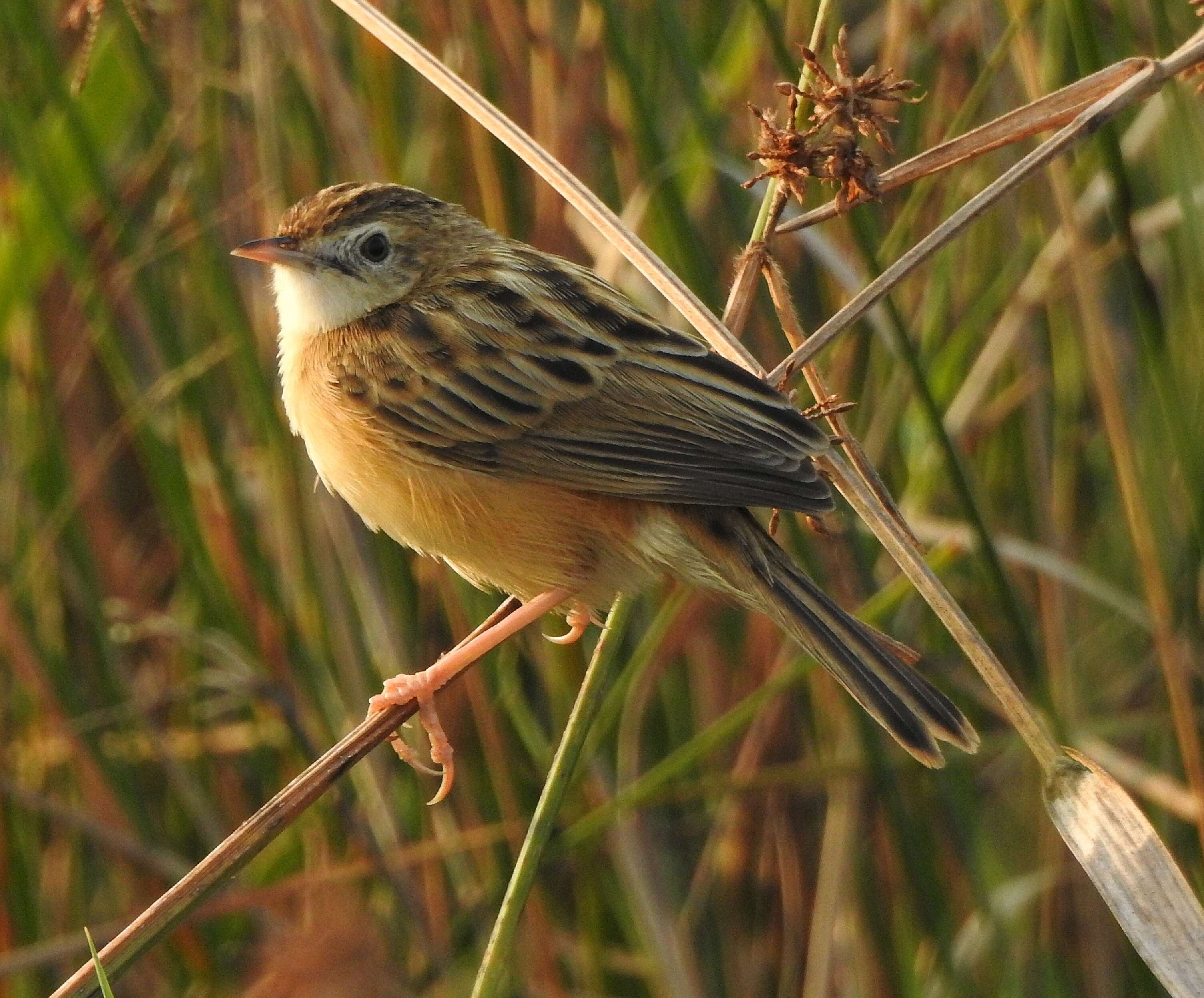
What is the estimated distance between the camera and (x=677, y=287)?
9.43 feet

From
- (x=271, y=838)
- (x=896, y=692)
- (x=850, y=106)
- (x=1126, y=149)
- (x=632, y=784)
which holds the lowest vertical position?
(x=632, y=784)

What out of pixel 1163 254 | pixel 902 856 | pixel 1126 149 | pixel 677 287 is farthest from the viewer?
pixel 1163 254

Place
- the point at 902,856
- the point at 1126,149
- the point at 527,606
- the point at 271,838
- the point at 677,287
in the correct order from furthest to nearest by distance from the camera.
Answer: the point at 1126,149
the point at 902,856
the point at 527,606
the point at 677,287
the point at 271,838

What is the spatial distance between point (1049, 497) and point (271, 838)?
274cm

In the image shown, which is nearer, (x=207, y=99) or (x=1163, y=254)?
(x=207, y=99)

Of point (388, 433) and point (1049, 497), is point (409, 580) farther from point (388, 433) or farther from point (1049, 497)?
point (1049, 497)

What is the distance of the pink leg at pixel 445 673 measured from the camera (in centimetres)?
325

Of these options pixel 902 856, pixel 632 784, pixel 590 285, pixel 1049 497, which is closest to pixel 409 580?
pixel 632 784

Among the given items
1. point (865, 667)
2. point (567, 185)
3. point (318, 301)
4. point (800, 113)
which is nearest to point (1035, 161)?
point (800, 113)

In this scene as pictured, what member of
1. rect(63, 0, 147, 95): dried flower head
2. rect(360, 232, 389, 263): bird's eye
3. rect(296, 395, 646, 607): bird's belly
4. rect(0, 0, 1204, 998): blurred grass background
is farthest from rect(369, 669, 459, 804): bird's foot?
rect(63, 0, 147, 95): dried flower head

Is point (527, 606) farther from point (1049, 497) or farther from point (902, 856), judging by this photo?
point (1049, 497)

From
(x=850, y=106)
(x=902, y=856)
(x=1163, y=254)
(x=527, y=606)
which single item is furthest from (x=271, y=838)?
(x=1163, y=254)

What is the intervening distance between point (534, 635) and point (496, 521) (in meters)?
1.10

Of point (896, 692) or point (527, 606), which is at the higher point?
point (527, 606)
